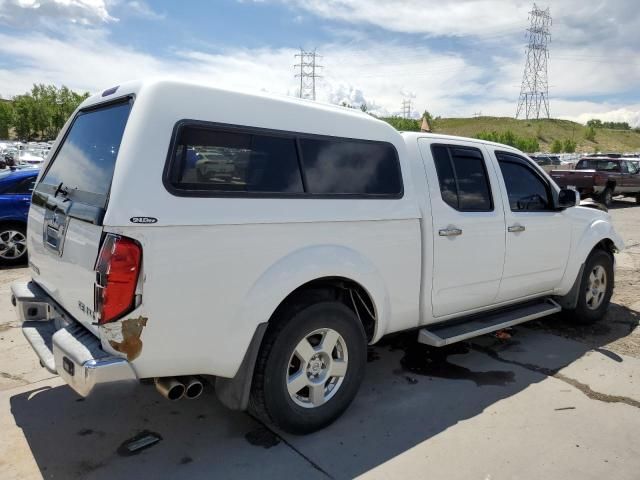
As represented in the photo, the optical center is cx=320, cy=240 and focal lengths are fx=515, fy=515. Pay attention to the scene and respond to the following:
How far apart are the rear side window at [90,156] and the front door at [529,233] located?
3.16 meters

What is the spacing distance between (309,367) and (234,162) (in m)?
1.36

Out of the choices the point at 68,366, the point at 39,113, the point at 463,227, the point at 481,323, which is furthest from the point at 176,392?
the point at 39,113

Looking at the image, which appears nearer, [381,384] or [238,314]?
[238,314]

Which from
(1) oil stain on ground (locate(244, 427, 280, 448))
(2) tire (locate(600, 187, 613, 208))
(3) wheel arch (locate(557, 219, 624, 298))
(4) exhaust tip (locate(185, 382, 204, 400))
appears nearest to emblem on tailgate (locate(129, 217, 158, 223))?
(4) exhaust tip (locate(185, 382, 204, 400))

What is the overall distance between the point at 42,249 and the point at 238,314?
1505mm

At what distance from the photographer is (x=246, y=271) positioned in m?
2.80

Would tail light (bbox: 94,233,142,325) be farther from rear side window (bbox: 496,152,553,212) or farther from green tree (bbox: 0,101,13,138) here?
green tree (bbox: 0,101,13,138)

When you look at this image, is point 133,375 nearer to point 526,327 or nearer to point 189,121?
point 189,121

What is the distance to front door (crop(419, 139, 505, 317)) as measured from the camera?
12.7 ft

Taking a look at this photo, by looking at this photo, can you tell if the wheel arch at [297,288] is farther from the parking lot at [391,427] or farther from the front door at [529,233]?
the front door at [529,233]

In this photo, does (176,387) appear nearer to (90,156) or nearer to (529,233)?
(90,156)

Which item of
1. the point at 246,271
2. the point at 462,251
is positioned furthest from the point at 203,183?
the point at 462,251

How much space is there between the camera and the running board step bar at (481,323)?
3922 mm

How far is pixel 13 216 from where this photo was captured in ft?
26.1
